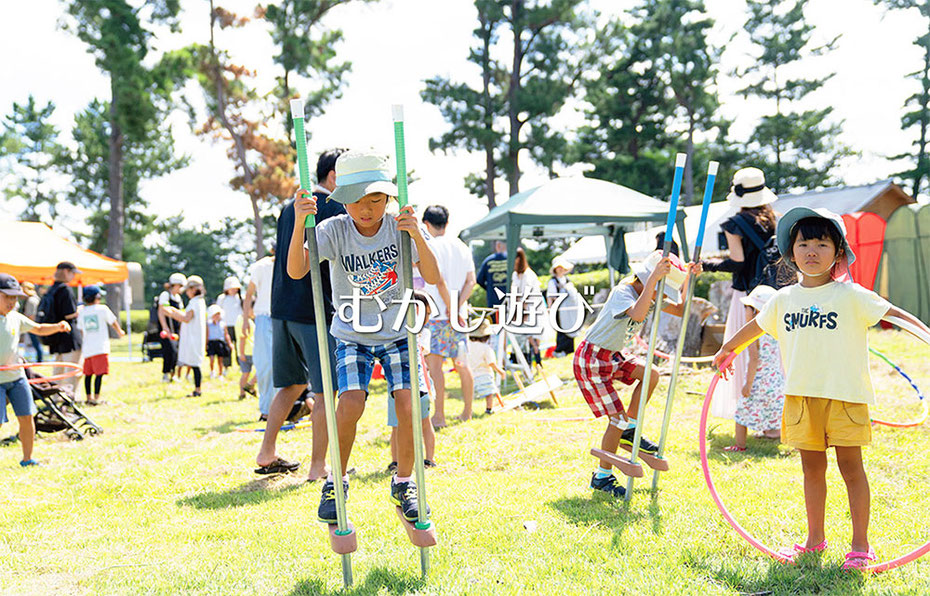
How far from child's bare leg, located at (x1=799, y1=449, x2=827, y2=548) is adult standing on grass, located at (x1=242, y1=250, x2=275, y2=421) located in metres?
5.03

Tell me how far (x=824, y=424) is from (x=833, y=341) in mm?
366

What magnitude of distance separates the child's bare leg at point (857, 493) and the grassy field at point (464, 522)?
173 millimetres

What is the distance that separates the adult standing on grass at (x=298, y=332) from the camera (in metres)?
4.67

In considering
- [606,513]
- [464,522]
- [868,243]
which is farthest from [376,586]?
[868,243]

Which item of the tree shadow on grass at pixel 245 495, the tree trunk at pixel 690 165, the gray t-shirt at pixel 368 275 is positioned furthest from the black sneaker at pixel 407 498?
the tree trunk at pixel 690 165

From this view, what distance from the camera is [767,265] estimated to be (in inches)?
208

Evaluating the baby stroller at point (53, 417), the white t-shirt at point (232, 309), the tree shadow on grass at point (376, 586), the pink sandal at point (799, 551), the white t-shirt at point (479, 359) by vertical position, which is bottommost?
the pink sandal at point (799, 551)

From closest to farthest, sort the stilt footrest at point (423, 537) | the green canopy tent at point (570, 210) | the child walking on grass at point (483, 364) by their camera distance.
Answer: the stilt footrest at point (423, 537)
the child walking on grass at point (483, 364)
the green canopy tent at point (570, 210)

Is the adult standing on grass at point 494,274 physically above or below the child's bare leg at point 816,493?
above

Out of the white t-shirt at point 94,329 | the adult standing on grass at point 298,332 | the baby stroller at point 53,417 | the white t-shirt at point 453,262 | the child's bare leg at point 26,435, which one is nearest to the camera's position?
the adult standing on grass at point 298,332

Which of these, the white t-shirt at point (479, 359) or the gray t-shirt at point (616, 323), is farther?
the white t-shirt at point (479, 359)

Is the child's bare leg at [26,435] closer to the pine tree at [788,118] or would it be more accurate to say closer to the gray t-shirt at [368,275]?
the gray t-shirt at [368,275]

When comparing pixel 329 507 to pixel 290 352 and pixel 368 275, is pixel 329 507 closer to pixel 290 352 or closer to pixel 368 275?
pixel 368 275

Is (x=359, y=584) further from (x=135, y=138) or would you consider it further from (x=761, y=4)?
(x=761, y=4)
